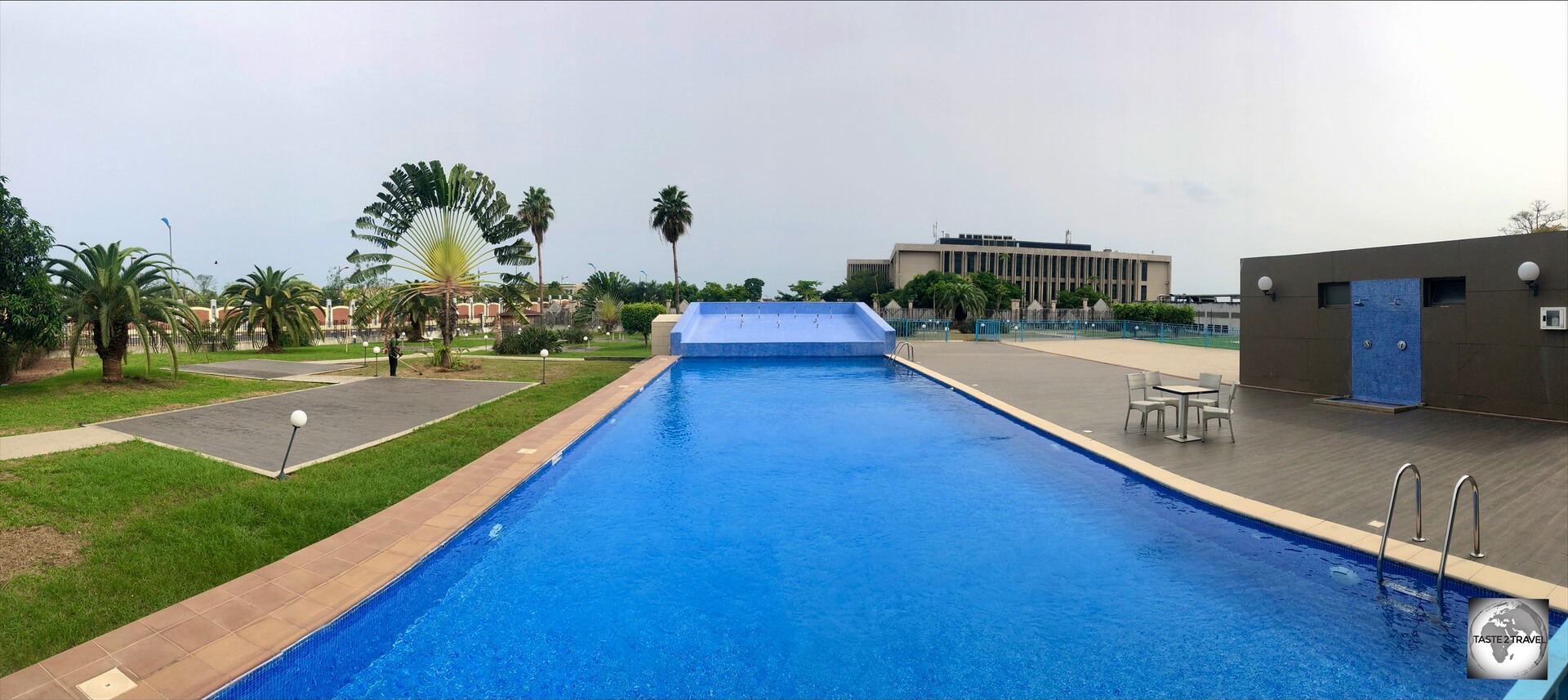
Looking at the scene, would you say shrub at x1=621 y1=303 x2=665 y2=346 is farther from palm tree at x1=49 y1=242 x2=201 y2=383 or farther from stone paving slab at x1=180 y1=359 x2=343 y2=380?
palm tree at x1=49 y1=242 x2=201 y2=383

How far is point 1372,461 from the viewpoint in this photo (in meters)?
7.48

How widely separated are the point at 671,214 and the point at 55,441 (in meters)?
39.8

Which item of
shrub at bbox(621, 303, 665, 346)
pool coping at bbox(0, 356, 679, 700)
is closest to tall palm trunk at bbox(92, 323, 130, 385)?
pool coping at bbox(0, 356, 679, 700)

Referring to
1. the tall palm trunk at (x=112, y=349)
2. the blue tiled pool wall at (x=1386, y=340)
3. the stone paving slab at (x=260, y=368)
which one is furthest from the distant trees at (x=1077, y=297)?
the tall palm trunk at (x=112, y=349)

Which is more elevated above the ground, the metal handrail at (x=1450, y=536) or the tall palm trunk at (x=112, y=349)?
the tall palm trunk at (x=112, y=349)

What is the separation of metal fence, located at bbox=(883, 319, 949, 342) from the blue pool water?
25.7 m

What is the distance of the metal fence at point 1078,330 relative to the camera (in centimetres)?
3016

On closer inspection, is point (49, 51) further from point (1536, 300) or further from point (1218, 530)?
point (1536, 300)

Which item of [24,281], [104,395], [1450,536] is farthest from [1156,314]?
[24,281]

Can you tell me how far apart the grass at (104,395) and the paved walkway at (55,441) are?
0.37 metres

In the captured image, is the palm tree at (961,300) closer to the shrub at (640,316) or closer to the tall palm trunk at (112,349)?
the shrub at (640,316)

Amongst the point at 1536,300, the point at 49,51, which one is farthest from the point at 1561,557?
the point at 49,51

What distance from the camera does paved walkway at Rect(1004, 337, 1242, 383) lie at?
57.6 feet

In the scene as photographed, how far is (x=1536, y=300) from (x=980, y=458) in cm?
902
